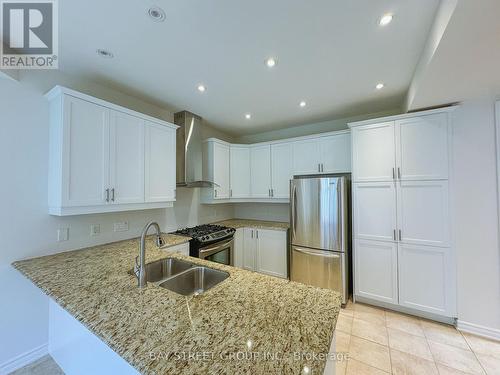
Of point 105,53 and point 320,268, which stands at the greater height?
point 105,53

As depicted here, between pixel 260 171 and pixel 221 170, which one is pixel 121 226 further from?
pixel 260 171

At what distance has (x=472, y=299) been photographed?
2.09 meters

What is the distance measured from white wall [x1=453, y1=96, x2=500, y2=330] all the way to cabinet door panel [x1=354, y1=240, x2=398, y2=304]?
0.58 m

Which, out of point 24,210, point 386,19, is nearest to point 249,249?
point 24,210

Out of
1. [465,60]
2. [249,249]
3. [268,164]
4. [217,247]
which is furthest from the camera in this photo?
[268,164]

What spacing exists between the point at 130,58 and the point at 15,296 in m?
2.32

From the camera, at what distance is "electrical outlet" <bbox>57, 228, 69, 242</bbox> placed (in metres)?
1.94

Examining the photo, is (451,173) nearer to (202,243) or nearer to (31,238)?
(202,243)

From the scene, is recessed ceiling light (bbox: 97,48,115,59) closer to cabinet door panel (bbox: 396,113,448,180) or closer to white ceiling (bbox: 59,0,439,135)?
white ceiling (bbox: 59,0,439,135)

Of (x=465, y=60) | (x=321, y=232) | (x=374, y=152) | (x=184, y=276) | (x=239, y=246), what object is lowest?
(x=239, y=246)

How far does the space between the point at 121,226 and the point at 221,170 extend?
5.73ft

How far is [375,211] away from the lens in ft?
8.23

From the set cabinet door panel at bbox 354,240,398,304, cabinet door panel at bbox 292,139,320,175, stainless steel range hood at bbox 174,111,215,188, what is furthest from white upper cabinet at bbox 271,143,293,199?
cabinet door panel at bbox 354,240,398,304

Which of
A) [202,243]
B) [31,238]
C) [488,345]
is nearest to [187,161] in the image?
[202,243]
